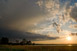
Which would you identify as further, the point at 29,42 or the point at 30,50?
the point at 29,42

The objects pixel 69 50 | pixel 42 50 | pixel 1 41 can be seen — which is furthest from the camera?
pixel 1 41

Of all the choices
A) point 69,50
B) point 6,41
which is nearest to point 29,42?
point 6,41

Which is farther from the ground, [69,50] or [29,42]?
[29,42]

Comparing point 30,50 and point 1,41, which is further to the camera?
point 1,41

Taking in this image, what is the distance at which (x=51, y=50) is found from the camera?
139 feet

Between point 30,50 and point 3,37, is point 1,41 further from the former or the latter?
point 30,50

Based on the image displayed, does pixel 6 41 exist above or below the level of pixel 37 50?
above

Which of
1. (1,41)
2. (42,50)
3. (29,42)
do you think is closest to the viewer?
(42,50)

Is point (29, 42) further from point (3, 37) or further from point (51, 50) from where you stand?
point (51, 50)

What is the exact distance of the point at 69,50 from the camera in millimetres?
44781

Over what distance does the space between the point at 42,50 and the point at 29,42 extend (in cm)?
7483

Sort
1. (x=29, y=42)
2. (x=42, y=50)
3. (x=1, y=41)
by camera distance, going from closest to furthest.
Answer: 1. (x=42, y=50)
2. (x=1, y=41)
3. (x=29, y=42)

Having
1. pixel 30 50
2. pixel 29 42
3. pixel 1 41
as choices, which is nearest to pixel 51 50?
pixel 30 50

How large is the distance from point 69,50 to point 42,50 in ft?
28.0
